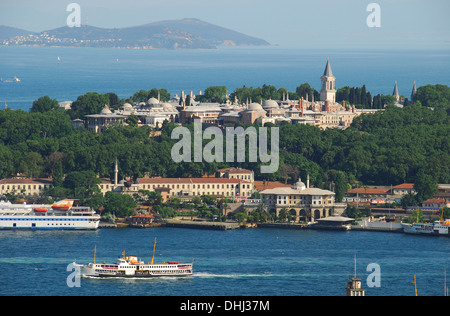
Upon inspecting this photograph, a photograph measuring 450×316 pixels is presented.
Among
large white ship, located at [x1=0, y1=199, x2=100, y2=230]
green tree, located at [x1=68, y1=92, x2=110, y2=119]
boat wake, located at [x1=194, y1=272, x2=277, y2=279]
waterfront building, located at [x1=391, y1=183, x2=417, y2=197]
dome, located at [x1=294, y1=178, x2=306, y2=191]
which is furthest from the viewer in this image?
green tree, located at [x1=68, y1=92, x2=110, y2=119]

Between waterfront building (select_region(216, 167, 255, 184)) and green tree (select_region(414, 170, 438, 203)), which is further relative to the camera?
waterfront building (select_region(216, 167, 255, 184))

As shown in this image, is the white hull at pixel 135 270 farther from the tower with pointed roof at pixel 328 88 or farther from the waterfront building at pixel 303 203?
the tower with pointed roof at pixel 328 88

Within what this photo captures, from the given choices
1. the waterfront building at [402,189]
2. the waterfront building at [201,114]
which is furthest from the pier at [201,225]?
the waterfront building at [201,114]

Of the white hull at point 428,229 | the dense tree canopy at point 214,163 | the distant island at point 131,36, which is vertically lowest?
Answer: the white hull at point 428,229

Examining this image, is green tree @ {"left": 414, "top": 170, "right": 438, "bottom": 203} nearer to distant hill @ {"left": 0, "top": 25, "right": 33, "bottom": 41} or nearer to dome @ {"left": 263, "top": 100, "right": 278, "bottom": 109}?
dome @ {"left": 263, "top": 100, "right": 278, "bottom": 109}

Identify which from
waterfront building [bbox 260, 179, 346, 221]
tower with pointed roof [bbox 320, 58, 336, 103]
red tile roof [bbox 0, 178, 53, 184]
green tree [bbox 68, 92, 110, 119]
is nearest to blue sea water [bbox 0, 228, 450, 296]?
waterfront building [bbox 260, 179, 346, 221]

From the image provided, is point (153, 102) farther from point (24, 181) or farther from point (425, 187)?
point (425, 187)

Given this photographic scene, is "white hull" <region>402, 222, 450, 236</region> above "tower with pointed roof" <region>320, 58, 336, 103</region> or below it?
below
